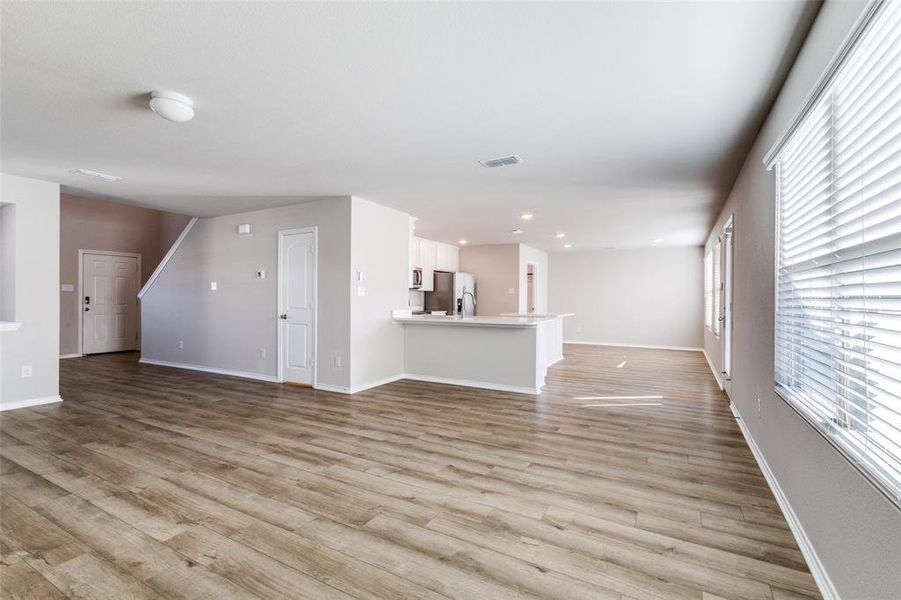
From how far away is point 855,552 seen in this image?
142cm

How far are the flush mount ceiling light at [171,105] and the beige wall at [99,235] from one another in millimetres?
6774

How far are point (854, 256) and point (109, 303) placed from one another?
10.8 metres

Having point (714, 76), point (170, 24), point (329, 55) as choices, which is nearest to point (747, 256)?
point (714, 76)

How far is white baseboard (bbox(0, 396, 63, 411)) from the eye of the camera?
4.20 metres

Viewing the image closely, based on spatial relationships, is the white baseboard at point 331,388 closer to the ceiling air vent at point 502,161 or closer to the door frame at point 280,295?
the door frame at point 280,295

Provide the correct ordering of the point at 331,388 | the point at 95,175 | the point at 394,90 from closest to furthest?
the point at 394,90 → the point at 95,175 → the point at 331,388

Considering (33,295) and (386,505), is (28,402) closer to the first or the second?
(33,295)

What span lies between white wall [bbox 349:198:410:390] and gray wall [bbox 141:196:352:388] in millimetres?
114

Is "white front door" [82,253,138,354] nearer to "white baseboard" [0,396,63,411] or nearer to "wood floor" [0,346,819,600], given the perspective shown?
"white baseboard" [0,396,63,411]

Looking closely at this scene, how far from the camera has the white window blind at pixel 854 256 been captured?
4.08ft

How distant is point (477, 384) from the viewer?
5426mm

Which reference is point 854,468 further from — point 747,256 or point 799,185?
point 747,256

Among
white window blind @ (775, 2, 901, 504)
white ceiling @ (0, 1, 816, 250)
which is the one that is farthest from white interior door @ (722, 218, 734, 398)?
white window blind @ (775, 2, 901, 504)

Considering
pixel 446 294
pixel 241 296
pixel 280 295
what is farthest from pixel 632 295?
pixel 241 296
